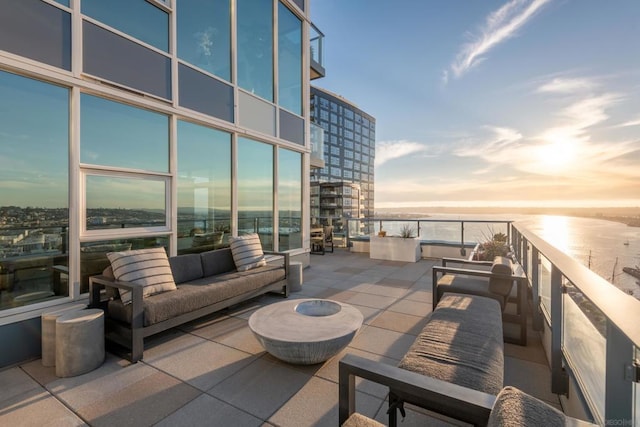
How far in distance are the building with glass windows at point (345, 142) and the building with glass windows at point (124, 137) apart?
26.2 metres

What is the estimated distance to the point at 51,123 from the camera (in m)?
2.83

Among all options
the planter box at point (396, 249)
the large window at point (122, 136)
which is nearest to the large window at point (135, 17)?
the large window at point (122, 136)

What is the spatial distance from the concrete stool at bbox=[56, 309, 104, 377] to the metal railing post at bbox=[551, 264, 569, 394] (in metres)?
3.36

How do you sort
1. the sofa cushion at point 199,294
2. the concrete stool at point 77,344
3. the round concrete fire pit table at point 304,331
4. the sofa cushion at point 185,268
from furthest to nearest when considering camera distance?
the sofa cushion at point 185,268, the sofa cushion at point 199,294, the concrete stool at point 77,344, the round concrete fire pit table at point 304,331

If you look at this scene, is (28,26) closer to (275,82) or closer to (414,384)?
(275,82)

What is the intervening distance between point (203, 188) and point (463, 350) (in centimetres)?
398

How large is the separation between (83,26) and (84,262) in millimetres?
2455

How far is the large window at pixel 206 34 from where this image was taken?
13.3ft

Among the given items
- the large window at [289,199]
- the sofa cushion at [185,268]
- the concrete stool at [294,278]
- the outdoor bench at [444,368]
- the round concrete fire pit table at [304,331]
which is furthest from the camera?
the large window at [289,199]

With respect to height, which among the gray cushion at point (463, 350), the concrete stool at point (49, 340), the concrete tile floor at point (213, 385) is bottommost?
the concrete tile floor at point (213, 385)

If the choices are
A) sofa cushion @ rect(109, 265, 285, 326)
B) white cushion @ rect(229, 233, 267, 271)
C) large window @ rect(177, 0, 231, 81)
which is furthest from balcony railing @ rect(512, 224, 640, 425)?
large window @ rect(177, 0, 231, 81)

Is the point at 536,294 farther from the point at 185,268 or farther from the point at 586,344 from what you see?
the point at 185,268

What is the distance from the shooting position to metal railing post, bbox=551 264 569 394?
1.78 m

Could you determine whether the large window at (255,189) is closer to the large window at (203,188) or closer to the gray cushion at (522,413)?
the large window at (203,188)
